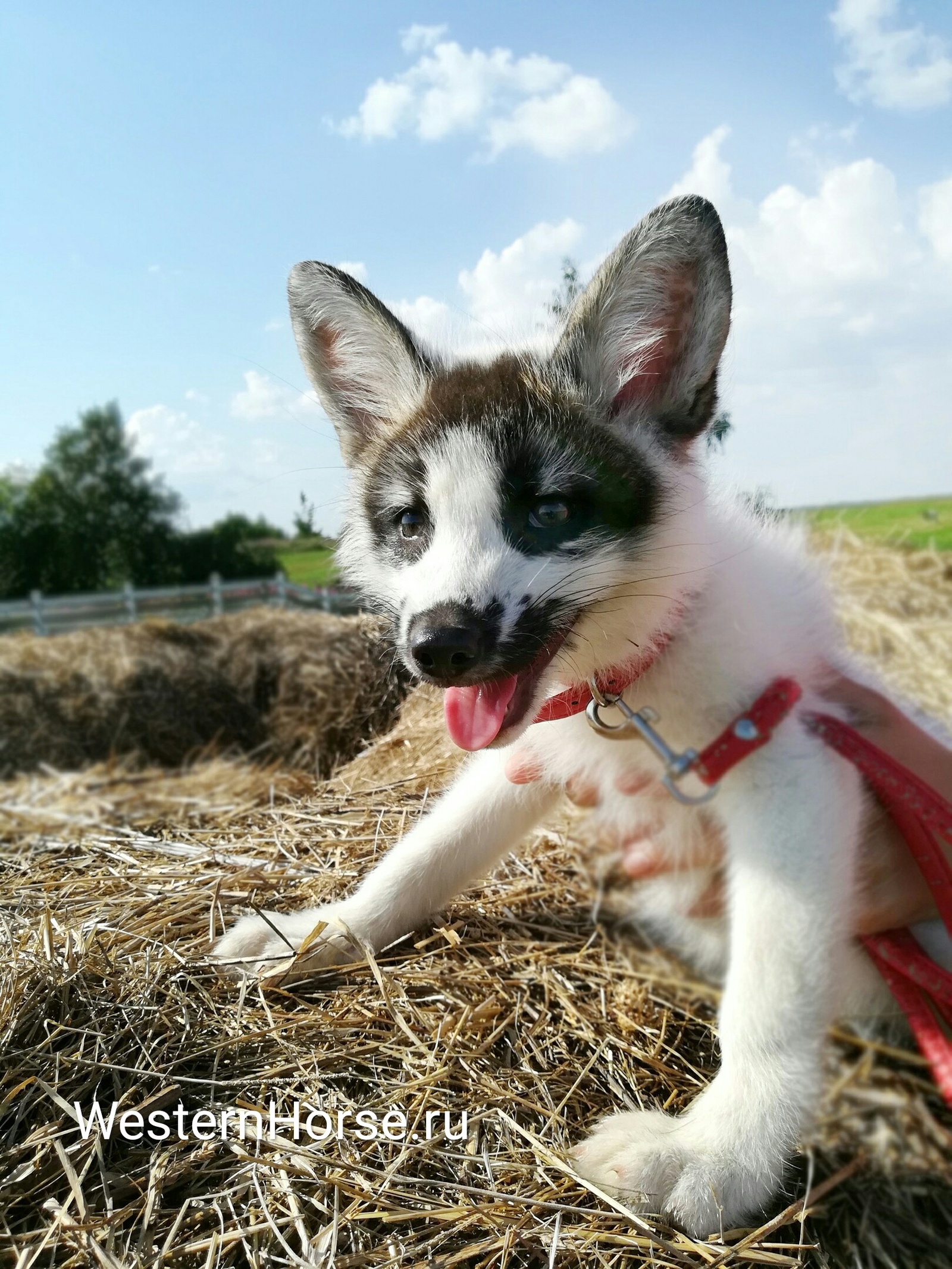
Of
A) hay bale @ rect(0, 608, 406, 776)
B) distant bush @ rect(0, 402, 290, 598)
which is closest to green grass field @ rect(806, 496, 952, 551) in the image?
hay bale @ rect(0, 608, 406, 776)

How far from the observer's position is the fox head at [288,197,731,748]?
4.62 ft

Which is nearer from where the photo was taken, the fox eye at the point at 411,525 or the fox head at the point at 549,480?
the fox head at the point at 549,480

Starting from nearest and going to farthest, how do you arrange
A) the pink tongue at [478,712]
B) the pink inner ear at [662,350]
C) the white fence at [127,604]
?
the pink tongue at [478,712] < the pink inner ear at [662,350] < the white fence at [127,604]

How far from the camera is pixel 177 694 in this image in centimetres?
572

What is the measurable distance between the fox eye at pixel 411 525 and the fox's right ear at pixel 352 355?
33 cm

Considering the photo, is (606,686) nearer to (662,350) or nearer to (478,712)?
(478,712)

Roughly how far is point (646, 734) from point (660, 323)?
850mm

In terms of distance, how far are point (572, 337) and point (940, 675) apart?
2874 millimetres

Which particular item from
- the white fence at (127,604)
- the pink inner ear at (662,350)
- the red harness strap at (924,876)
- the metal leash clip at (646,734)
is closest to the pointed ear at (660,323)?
the pink inner ear at (662,350)

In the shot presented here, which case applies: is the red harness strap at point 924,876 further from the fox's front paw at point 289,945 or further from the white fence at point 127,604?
the white fence at point 127,604

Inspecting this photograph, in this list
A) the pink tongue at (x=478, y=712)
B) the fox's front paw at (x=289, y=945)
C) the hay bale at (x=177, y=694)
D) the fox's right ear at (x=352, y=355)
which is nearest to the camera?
the pink tongue at (x=478, y=712)

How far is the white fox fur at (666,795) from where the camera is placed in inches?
51.9

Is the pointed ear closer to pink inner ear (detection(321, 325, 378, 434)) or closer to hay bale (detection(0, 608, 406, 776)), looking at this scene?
pink inner ear (detection(321, 325, 378, 434))

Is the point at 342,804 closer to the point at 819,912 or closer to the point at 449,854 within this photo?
the point at 449,854
